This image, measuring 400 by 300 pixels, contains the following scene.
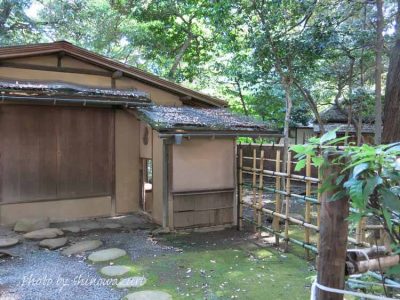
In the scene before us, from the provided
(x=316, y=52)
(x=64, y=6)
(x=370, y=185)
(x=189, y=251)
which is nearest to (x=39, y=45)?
(x=189, y=251)

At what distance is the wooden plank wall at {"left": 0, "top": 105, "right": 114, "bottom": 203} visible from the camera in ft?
26.3

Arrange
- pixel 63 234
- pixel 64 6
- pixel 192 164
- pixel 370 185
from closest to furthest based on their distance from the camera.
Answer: pixel 370 185 → pixel 63 234 → pixel 192 164 → pixel 64 6

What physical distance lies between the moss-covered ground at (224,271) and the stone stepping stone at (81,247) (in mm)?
870

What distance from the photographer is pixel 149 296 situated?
4.76 meters

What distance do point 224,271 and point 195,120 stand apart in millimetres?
3337

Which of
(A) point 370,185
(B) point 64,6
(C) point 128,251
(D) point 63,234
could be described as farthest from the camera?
(B) point 64,6

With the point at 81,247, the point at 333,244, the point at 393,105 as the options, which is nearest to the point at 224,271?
the point at 81,247

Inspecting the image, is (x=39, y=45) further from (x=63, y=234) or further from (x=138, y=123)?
(x=63, y=234)

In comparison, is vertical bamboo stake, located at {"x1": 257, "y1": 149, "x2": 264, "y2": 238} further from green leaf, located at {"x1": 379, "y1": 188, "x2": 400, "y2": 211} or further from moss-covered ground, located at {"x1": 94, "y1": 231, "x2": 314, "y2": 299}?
green leaf, located at {"x1": 379, "y1": 188, "x2": 400, "y2": 211}

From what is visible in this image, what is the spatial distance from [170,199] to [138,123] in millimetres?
2544

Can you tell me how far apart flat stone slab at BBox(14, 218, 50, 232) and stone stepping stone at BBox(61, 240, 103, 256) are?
132cm

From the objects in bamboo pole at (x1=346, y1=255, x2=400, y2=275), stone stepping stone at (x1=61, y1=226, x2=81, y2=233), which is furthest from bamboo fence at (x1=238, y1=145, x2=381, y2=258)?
stone stepping stone at (x1=61, y1=226, x2=81, y2=233)

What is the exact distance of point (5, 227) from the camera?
781cm

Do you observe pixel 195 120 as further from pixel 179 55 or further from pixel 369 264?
pixel 179 55
